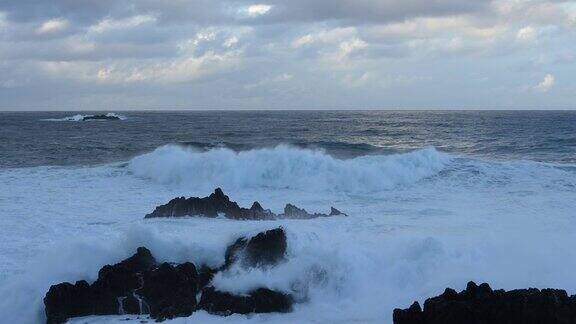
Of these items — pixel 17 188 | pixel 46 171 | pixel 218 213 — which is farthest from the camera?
pixel 46 171

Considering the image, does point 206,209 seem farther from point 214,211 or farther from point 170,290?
point 170,290

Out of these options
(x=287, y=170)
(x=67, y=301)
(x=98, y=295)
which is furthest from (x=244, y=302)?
(x=287, y=170)

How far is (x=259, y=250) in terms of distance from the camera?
13477 millimetres

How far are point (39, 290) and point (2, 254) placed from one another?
325 cm

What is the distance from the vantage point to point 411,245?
559 inches

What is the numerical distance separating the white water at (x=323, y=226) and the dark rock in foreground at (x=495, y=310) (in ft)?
6.62

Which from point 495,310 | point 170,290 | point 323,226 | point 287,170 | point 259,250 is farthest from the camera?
point 287,170

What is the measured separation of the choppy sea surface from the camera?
41.9ft

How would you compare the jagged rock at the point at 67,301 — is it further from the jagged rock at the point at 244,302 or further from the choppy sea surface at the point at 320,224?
the jagged rock at the point at 244,302

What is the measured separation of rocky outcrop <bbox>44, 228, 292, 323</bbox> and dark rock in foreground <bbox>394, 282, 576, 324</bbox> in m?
3.36

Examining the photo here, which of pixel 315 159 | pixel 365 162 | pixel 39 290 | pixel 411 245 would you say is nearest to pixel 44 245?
pixel 39 290

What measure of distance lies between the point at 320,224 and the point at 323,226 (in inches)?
11.5

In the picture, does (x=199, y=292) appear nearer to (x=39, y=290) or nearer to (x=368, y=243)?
(x=39, y=290)

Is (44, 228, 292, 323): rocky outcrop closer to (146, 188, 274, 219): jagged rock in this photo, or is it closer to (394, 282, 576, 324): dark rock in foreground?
(394, 282, 576, 324): dark rock in foreground
